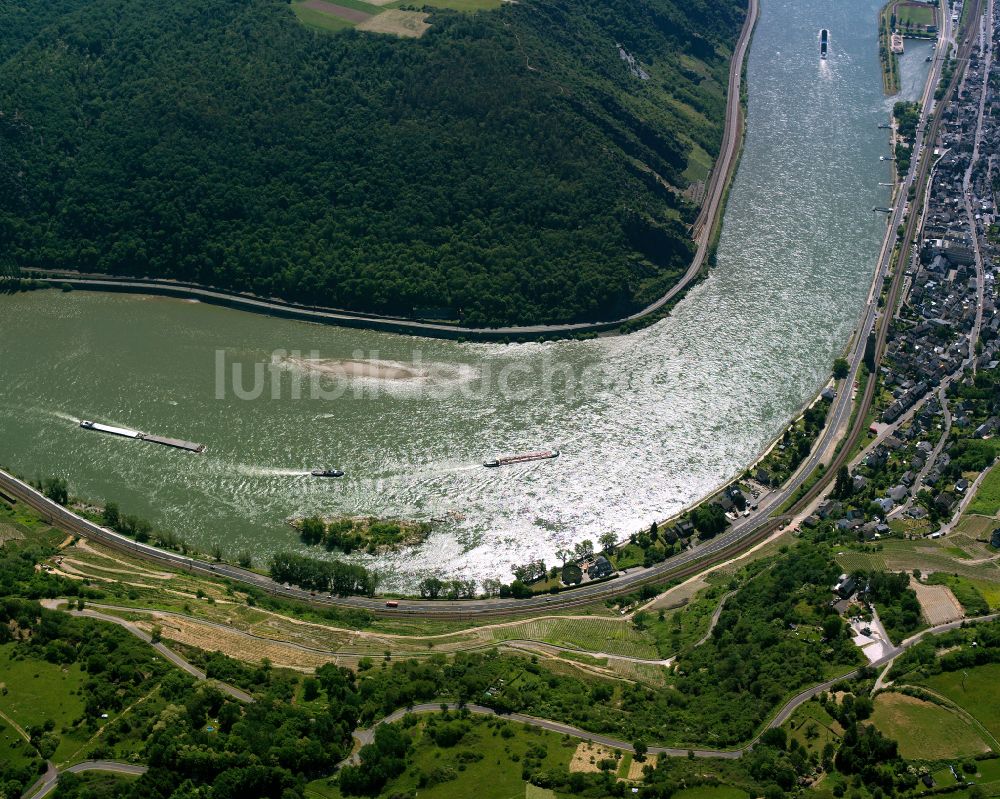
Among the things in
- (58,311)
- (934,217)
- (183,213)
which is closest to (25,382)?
(58,311)

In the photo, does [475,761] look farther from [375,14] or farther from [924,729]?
[375,14]

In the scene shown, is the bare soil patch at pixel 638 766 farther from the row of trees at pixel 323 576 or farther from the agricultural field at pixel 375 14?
the agricultural field at pixel 375 14

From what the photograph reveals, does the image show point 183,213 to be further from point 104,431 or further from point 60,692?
point 60,692

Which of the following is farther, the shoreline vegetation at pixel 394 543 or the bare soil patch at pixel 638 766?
the shoreline vegetation at pixel 394 543

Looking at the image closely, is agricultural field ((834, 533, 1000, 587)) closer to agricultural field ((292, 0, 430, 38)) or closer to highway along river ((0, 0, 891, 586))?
highway along river ((0, 0, 891, 586))

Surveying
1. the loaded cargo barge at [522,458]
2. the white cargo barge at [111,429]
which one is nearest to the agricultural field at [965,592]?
the loaded cargo barge at [522,458]

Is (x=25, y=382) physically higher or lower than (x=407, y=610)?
higher
